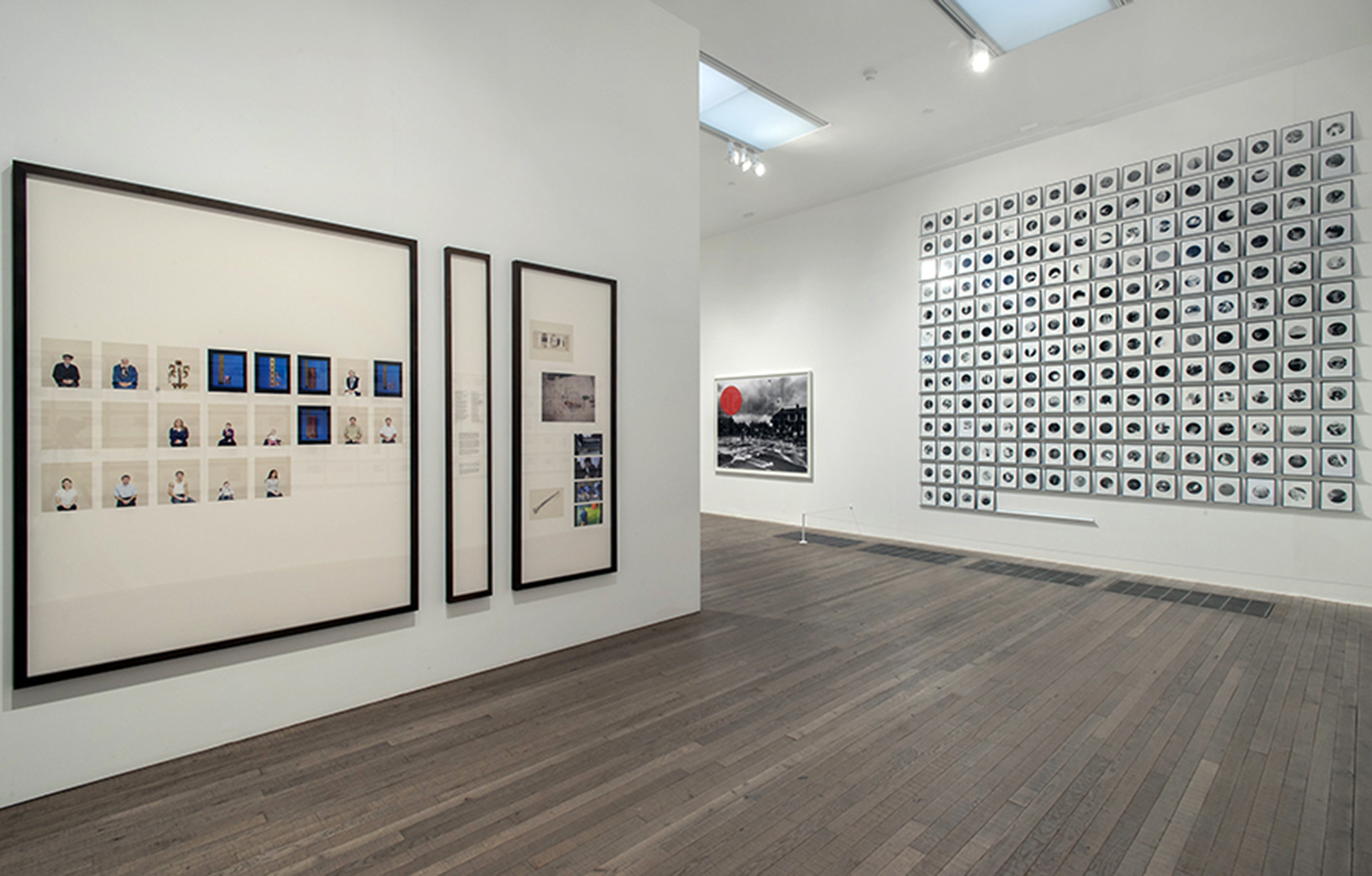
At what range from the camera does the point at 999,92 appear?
5.77 metres

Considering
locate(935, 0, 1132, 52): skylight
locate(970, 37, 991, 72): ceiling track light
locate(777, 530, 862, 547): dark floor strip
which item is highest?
locate(935, 0, 1132, 52): skylight

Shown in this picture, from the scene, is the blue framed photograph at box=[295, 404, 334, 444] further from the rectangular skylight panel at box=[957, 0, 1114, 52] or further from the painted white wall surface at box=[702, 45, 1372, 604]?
the painted white wall surface at box=[702, 45, 1372, 604]

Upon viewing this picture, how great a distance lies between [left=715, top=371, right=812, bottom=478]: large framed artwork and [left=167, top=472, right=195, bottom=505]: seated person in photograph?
7343 mm

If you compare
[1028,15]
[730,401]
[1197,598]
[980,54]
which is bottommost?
[1197,598]

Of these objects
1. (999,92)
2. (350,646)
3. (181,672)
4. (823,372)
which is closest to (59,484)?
(181,672)

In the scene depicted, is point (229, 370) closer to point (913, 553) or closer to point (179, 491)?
point (179, 491)

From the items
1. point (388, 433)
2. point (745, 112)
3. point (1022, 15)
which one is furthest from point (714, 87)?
point (388, 433)

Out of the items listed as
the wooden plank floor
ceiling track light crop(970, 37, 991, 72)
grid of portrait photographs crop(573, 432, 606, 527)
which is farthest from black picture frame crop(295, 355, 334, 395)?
ceiling track light crop(970, 37, 991, 72)

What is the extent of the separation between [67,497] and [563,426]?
222cm

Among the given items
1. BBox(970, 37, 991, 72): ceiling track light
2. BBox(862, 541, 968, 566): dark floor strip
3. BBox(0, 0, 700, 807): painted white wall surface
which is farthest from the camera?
BBox(862, 541, 968, 566): dark floor strip

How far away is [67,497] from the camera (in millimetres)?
2381

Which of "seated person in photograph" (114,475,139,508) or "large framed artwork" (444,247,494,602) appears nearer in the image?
"seated person in photograph" (114,475,139,508)

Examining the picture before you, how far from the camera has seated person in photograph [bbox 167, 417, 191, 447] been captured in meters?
2.60

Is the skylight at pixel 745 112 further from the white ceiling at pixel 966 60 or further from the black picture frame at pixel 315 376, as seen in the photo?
the black picture frame at pixel 315 376
